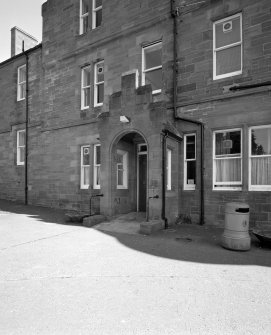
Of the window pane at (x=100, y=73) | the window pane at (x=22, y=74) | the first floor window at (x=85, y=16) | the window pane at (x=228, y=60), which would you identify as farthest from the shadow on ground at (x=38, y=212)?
the first floor window at (x=85, y=16)

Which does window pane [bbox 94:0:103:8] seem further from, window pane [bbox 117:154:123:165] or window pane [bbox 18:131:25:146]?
window pane [bbox 18:131:25:146]

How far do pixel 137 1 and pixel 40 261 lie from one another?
11363 mm

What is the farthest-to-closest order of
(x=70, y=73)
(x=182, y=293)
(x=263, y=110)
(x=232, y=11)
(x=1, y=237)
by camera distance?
1. (x=70, y=73)
2. (x=232, y=11)
3. (x=263, y=110)
4. (x=1, y=237)
5. (x=182, y=293)

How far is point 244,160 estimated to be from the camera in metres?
9.55

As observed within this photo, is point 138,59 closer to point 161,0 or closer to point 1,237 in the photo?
point 161,0

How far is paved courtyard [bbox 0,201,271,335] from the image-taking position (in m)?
3.48

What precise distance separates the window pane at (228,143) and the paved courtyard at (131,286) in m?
3.29

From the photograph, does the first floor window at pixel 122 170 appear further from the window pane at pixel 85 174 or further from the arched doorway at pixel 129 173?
the window pane at pixel 85 174

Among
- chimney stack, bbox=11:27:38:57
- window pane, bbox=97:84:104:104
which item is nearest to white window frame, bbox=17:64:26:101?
chimney stack, bbox=11:27:38:57

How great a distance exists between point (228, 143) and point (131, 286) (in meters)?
6.88

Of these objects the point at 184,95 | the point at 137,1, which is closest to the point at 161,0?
the point at 137,1

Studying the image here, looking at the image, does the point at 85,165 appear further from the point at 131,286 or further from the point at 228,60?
the point at 131,286

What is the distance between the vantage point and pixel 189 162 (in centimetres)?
1080

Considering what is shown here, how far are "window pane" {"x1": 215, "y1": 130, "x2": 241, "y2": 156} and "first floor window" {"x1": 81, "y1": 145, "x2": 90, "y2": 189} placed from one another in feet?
21.0
